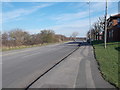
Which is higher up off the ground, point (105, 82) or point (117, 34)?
point (117, 34)

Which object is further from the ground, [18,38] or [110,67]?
[18,38]

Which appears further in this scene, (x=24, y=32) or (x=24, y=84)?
(x=24, y=32)

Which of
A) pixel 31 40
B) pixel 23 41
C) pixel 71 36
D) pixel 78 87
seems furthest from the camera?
pixel 71 36

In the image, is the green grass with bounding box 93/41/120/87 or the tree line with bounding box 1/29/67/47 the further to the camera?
the tree line with bounding box 1/29/67/47

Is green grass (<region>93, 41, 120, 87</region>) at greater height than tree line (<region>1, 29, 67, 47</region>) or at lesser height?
lesser

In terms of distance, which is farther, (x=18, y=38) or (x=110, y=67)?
(x=18, y=38)

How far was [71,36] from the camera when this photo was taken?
516 ft

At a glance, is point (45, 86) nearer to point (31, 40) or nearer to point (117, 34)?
point (117, 34)

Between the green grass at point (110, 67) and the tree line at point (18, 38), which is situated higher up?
the tree line at point (18, 38)

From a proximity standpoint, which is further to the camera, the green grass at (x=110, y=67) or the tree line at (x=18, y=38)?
the tree line at (x=18, y=38)

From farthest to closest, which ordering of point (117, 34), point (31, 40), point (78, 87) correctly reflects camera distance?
point (31, 40), point (117, 34), point (78, 87)

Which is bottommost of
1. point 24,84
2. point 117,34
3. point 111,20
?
point 24,84

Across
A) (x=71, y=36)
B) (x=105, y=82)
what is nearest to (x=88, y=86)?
(x=105, y=82)

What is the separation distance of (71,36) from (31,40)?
109516mm
